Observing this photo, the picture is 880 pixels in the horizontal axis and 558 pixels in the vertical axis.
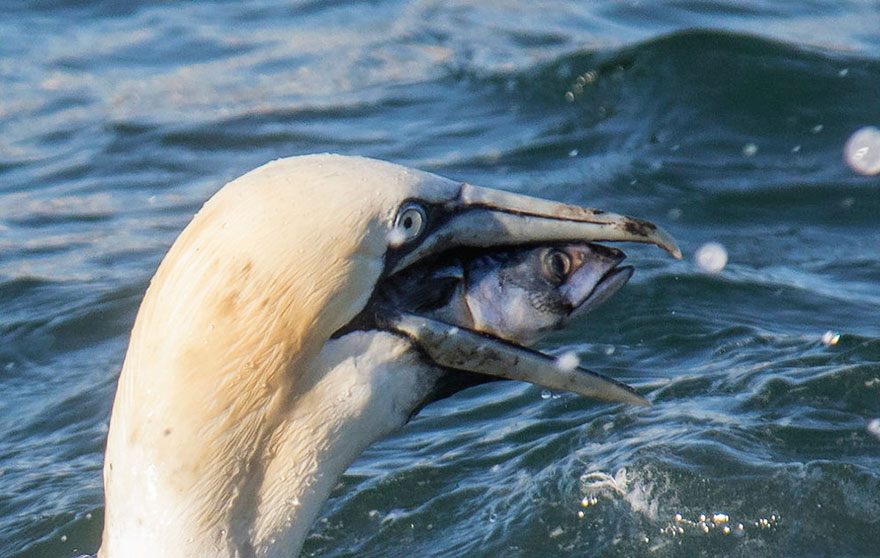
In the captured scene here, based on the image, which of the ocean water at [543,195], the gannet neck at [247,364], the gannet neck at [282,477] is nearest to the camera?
the gannet neck at [247,364]

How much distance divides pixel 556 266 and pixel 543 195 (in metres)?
5.80

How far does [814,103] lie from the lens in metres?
12.1

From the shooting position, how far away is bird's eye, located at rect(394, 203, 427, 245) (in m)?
4.68

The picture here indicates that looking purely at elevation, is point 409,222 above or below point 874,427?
above

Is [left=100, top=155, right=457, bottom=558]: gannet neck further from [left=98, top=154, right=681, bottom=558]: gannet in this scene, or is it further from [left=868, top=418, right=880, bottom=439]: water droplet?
[left=868, top=418, right=880, bottom=439]: water droplet

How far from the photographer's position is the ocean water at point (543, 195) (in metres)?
6.69

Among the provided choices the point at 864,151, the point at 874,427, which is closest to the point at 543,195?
the point at 864,151

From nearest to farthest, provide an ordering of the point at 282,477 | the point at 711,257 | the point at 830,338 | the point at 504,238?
1. the point at 282,477
2. the point at 504,238
3. the point at 830,338
4. the point at 711,257

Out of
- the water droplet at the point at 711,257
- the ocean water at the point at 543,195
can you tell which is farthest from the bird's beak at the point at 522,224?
the water droplet at the point at 711,257

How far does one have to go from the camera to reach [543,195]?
35.4 feet

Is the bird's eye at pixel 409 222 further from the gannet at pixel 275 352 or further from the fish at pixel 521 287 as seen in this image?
the fish at pixel 521 287

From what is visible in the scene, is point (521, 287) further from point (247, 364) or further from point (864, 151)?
point (864, 151)

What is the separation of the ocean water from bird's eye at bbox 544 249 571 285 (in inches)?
68.6

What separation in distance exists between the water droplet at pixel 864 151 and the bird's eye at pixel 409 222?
23.5 feet
